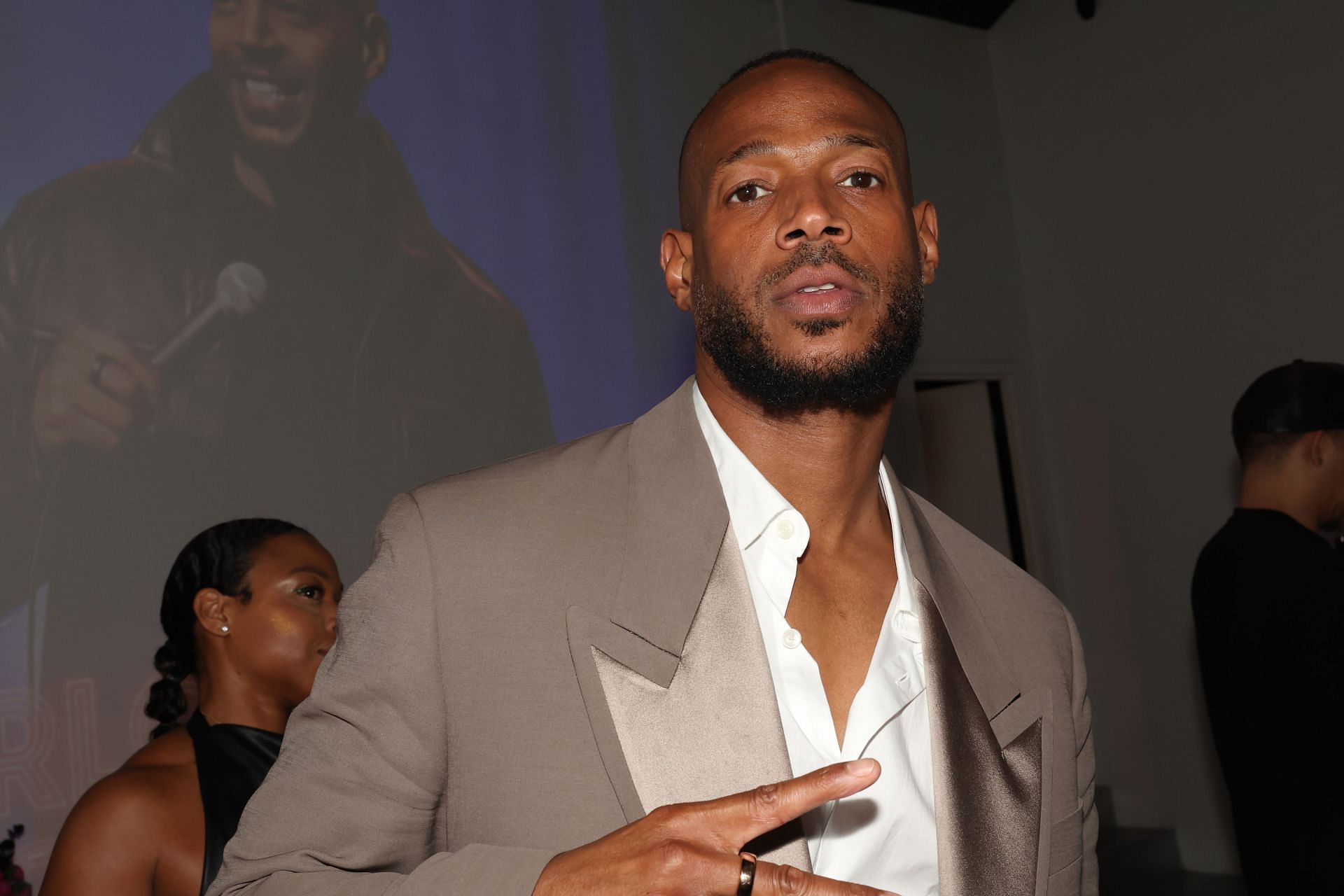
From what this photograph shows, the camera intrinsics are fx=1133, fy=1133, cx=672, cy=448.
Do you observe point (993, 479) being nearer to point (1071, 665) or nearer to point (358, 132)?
point (358, 132)

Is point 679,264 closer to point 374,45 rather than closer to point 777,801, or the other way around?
point 777,801

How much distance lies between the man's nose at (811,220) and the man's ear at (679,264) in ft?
0.77

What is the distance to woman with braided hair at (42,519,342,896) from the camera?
249 cm

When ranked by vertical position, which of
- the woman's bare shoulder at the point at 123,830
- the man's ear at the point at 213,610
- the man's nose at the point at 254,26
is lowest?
the woman's bare shoulder at the point at 123,830

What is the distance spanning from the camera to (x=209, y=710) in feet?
9.53

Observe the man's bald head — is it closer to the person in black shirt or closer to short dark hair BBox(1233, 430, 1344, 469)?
the person in black shirt

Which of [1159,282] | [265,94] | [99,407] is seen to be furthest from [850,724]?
[1159,282]

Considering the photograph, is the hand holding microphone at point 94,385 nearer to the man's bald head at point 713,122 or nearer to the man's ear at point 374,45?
the man's ear at point 374,45

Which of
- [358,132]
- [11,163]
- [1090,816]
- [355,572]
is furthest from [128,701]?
[1090,816]

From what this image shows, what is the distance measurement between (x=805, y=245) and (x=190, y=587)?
2306 millimetres

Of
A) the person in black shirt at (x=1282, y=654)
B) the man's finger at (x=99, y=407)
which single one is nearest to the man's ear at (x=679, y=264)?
the person in black shirt at (x=1282, y=654)

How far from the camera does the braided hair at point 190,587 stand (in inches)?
121

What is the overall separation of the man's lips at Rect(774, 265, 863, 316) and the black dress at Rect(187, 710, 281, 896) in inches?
70.1

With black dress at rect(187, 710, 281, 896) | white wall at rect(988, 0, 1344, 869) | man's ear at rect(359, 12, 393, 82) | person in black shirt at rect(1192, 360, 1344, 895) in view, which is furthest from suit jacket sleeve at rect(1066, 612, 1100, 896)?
white wall at rect(988, 0, 1344, 869)
